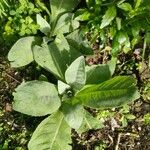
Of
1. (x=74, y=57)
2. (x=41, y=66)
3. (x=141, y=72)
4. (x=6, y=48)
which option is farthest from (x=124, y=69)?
(x=6, y=48)

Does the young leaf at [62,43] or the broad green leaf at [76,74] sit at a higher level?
the young leaf at [62,43]

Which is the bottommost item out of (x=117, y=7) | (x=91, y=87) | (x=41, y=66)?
(x=91, y=87)

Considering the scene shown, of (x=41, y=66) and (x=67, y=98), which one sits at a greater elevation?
(x=41, y=66)

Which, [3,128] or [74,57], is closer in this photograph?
[74,57]

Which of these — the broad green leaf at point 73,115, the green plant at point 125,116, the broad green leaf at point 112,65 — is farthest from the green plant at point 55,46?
the green plant at point 125,116

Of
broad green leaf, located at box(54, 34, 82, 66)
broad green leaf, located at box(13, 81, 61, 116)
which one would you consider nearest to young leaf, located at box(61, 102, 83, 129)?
broad green leaf, located at box(13, 81, 61, 116)

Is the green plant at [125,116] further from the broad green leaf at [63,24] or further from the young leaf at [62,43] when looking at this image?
the broad green leaf at [63,24]

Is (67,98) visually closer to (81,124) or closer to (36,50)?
(81,124)

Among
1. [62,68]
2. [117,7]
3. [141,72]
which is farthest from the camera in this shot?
[141,72]
